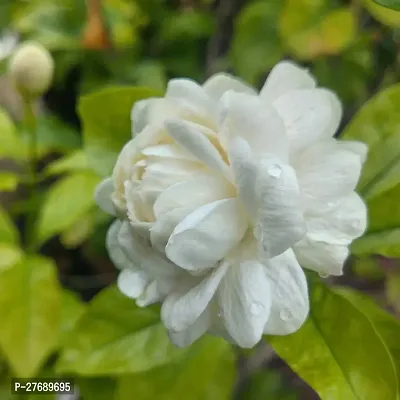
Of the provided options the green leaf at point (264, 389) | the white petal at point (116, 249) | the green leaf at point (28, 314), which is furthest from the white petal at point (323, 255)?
the green leaf at point (264, 389)

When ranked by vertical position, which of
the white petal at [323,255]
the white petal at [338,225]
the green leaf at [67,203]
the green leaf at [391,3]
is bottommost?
the green leaf at [67,203]

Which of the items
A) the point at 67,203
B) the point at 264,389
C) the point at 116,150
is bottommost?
the point at 264,389

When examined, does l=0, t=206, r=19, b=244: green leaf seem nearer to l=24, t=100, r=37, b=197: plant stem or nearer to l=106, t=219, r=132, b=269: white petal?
l=24, t=100, r=37, b=197: plant stem

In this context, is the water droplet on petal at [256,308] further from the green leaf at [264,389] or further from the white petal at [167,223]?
the green leaf at [264,389]

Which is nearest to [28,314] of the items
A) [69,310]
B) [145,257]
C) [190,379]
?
[69,310]

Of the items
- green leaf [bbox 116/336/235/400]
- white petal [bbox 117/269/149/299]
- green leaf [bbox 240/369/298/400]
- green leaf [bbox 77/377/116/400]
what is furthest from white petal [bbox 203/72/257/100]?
green leaf [bbox 240/369/298/400]

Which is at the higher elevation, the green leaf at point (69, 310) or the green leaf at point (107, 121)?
the green leaf at point (107, 121)

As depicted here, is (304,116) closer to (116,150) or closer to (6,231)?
(116,150)
